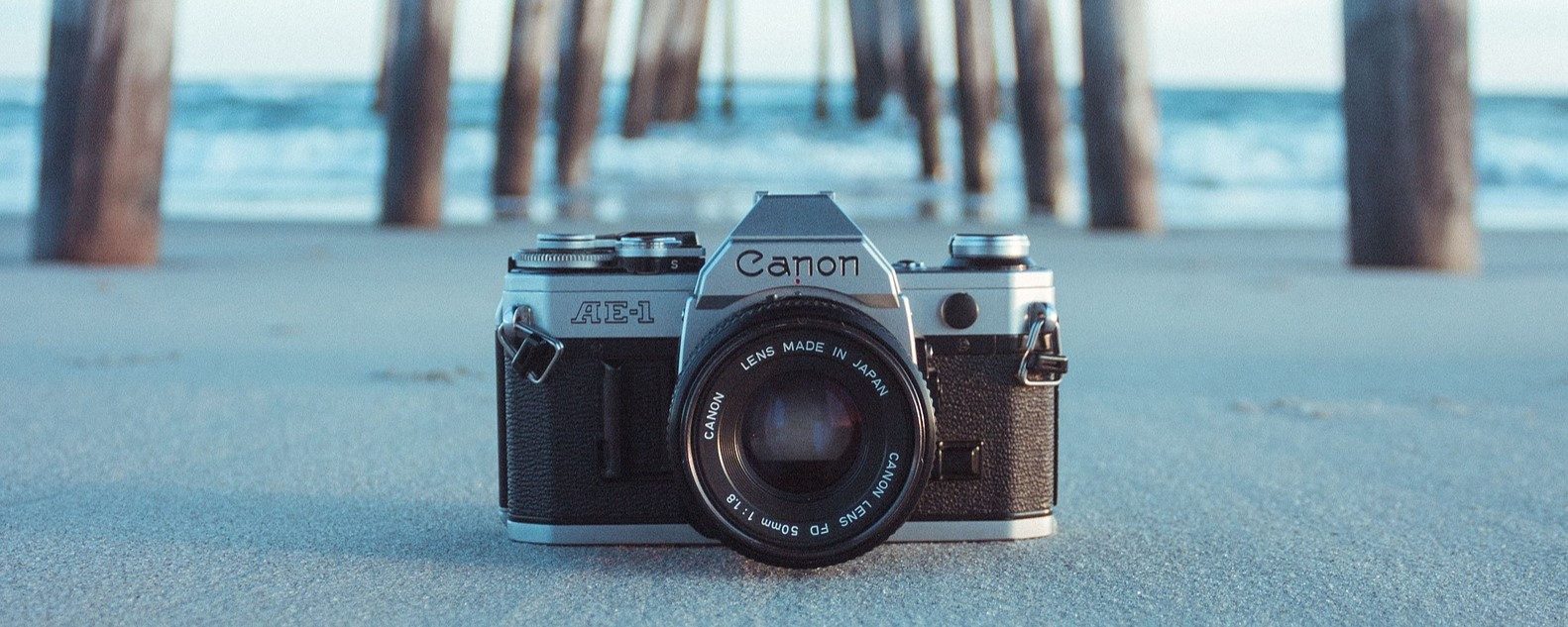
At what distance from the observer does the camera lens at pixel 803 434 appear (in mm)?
1502

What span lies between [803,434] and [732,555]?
198mm

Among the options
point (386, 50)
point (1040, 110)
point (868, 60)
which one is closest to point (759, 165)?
point (386, 50)

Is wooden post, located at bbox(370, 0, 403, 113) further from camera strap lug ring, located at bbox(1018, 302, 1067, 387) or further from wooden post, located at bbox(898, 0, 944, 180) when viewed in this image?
camera strap lug ring, located at bbox(1018, 302, 1067, 387)

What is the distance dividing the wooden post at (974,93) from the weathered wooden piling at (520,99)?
2.64 m

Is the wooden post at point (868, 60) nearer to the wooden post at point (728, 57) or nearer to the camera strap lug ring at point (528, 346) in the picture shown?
the wooden post at point (728, 57)

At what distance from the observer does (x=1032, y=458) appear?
164 cm

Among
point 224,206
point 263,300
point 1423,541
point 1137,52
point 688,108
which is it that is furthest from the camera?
point 688,108

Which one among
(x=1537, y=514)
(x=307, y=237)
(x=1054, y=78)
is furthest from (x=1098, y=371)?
(x=1054, y=78)

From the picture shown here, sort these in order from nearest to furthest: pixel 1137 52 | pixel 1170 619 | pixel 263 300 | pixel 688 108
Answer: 1. pixel 1170 619
2. pixel 263 300
3. pixel 1137 52
4. pixel 688 108

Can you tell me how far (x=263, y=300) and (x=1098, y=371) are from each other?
2333 mm

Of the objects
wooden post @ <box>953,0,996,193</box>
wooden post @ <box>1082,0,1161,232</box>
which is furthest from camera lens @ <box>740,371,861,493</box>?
wooden post @ <box>953,0,996,193</box>

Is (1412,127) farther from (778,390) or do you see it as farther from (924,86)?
(924,86)

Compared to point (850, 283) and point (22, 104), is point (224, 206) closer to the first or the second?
point (850, 283)

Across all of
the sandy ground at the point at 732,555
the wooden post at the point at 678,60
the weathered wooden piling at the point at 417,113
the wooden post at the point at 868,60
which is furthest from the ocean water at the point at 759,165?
the sandy ground at the point at 732,555
